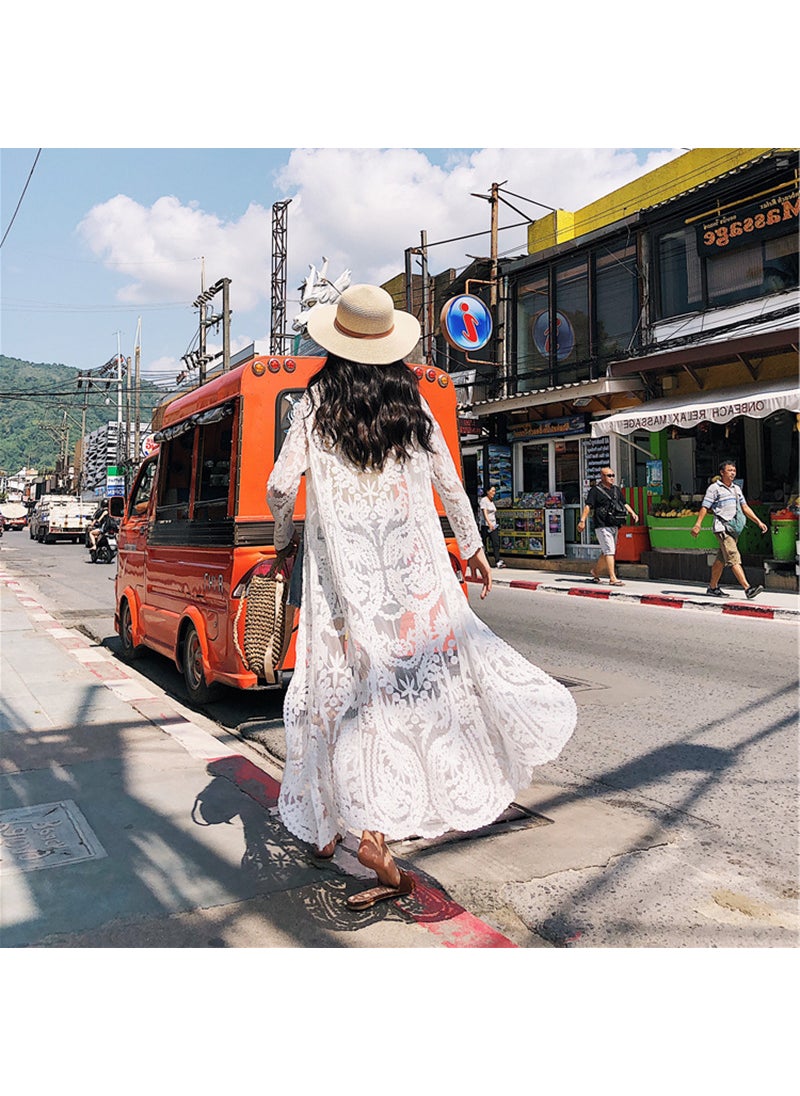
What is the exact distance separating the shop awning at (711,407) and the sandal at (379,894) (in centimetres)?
1143

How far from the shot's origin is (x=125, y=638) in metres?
8.26

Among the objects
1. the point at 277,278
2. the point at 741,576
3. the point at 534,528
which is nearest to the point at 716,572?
the point at 741,576

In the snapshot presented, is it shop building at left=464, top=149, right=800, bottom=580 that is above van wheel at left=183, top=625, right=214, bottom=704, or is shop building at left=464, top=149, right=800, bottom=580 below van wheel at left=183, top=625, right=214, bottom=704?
above

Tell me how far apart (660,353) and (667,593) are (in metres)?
5.26

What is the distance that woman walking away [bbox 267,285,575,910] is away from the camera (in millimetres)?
2885

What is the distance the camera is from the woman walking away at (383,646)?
2.88m

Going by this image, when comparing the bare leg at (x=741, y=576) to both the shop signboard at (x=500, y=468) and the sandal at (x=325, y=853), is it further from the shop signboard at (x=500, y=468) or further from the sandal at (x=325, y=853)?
the shop signboard at (x=500, y=468)

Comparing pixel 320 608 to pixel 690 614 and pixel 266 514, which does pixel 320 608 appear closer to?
pixel 266 514

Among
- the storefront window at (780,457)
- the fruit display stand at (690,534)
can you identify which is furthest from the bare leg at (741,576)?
the storefront window at (780,457)

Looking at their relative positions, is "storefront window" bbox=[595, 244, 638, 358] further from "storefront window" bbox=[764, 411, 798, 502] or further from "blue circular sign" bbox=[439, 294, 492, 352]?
"storefront window" bbox=[764, 411, 798, 502]

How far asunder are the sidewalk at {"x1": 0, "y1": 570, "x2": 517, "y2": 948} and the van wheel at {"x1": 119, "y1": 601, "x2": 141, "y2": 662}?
86.8 inches

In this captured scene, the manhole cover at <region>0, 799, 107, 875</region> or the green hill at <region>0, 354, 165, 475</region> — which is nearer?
the manhole cover at <region>0, 799, 107, 875</region>

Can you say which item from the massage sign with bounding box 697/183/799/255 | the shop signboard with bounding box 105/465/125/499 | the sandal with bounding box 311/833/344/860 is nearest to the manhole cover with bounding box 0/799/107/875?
the sandal with bounding box 311/833/344/860

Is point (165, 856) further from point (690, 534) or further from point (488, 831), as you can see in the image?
point (690, 534)
